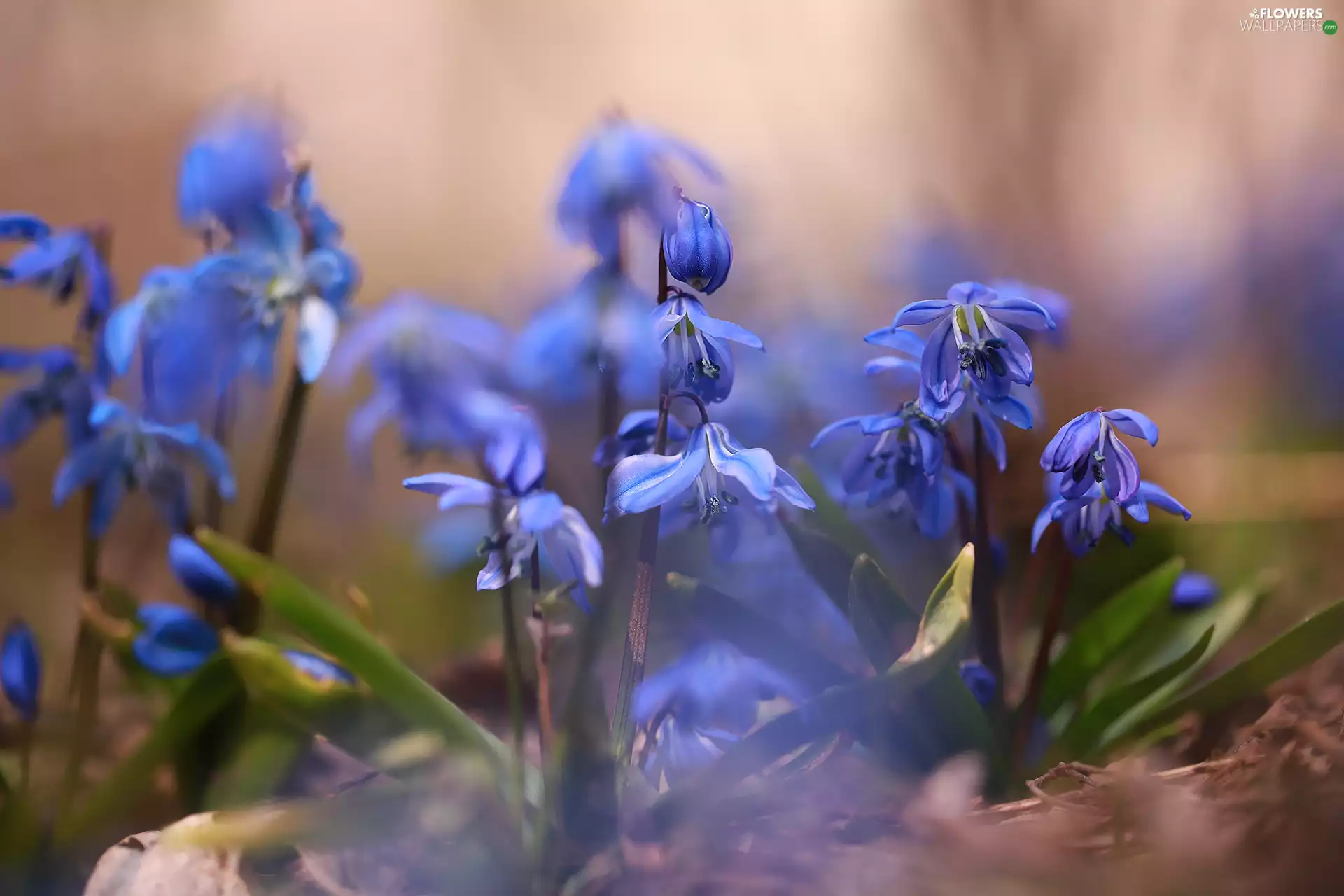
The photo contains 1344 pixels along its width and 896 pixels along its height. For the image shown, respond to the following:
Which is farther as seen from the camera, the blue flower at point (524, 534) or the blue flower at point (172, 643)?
the blue flower at point (172, 643)

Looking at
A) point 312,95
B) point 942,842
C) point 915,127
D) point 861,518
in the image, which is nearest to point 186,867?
point 942,842

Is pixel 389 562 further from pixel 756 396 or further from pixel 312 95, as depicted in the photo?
pixel 312 95

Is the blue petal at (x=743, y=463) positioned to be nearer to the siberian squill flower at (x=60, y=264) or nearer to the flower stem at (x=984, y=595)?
the flower stem at (x=984, y=595)

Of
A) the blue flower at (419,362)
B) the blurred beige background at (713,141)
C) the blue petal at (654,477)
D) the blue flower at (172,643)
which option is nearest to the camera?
the blue petal at (654,477)

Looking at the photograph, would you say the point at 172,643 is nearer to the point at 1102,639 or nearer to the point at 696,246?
the point at 696,246

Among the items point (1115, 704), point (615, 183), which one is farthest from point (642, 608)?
point (1115, 704)

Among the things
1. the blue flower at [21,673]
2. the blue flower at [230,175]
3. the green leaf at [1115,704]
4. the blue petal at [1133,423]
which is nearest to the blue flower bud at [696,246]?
the blue petal at [1133,423]

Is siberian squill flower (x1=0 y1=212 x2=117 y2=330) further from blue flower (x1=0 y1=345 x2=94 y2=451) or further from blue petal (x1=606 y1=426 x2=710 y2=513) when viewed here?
blue petal (x1=606 y1=426 x2=710 y2=513)
